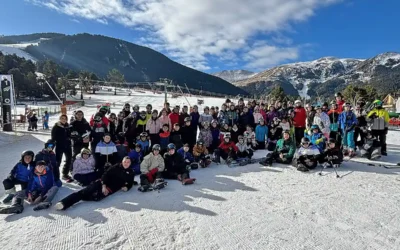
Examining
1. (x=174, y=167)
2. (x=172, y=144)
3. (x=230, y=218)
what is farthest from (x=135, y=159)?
(x=230, y=218)

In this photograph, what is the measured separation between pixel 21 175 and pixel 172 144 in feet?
10.8

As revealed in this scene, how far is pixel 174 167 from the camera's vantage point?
668cm

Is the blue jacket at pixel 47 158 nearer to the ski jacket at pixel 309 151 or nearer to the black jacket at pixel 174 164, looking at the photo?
the black jacket at pixel 174 164

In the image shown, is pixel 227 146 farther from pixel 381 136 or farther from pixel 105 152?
pixel 381 136

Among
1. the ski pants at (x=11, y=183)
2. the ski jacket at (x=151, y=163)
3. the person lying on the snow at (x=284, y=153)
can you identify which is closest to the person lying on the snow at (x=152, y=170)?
the ski jacket at (x=151, y=163)

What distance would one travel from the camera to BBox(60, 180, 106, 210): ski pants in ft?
16.0

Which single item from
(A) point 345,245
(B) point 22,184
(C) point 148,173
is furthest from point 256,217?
(B) point 22,184

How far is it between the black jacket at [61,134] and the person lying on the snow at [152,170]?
1.97m

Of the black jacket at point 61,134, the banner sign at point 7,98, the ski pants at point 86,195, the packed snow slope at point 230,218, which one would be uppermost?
the banner sign at point 7,98

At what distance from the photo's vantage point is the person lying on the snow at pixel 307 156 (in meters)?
7.17

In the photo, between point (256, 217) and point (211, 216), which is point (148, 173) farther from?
point (256, 217)

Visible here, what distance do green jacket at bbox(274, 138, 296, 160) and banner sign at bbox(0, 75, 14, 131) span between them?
47.1 ft

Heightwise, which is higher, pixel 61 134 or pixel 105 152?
pixel 61 134

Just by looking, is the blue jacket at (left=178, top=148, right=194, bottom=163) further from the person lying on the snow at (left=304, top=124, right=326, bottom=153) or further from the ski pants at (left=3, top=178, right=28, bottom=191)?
the ski pants at (left=3, top=178, right=28, bottom=191)
